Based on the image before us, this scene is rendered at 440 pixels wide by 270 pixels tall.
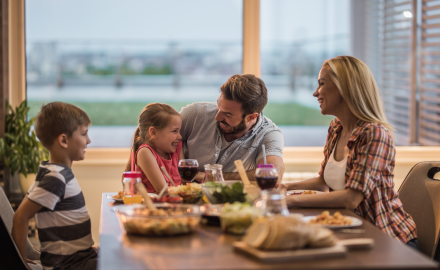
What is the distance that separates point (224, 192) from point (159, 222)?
35 cm

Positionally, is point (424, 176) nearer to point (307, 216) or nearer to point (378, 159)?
point (378, 159)

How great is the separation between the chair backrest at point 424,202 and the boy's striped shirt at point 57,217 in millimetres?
1370

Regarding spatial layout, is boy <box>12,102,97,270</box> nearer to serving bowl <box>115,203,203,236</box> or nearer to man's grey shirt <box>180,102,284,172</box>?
serving bowl <box>115,203,203,236</box>

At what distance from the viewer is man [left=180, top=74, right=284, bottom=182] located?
8.08ft

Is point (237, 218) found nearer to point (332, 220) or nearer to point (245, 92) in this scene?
point (332, 220)

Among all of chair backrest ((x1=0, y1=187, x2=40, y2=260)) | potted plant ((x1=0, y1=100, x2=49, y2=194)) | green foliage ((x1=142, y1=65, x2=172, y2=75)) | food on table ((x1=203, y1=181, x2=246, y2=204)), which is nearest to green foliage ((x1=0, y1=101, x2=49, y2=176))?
potted plant ((x1=0, y1=100, x2=49, y2=194))

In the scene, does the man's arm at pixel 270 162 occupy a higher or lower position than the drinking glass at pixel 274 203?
lower

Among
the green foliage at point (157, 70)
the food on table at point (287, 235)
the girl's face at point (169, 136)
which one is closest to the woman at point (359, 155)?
the food on table at point (287, 235)

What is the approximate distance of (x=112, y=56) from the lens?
401 cm

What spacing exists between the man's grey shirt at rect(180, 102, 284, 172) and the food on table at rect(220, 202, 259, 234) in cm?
124

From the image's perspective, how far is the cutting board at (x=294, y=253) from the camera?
3.32 ft

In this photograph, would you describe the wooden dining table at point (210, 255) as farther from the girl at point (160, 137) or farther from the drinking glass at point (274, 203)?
the girl at point (160, 137)

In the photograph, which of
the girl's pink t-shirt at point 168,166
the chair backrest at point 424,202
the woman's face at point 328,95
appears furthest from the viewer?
the girl's pink t-shirt at point 168,166

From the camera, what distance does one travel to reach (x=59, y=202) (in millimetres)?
1663
